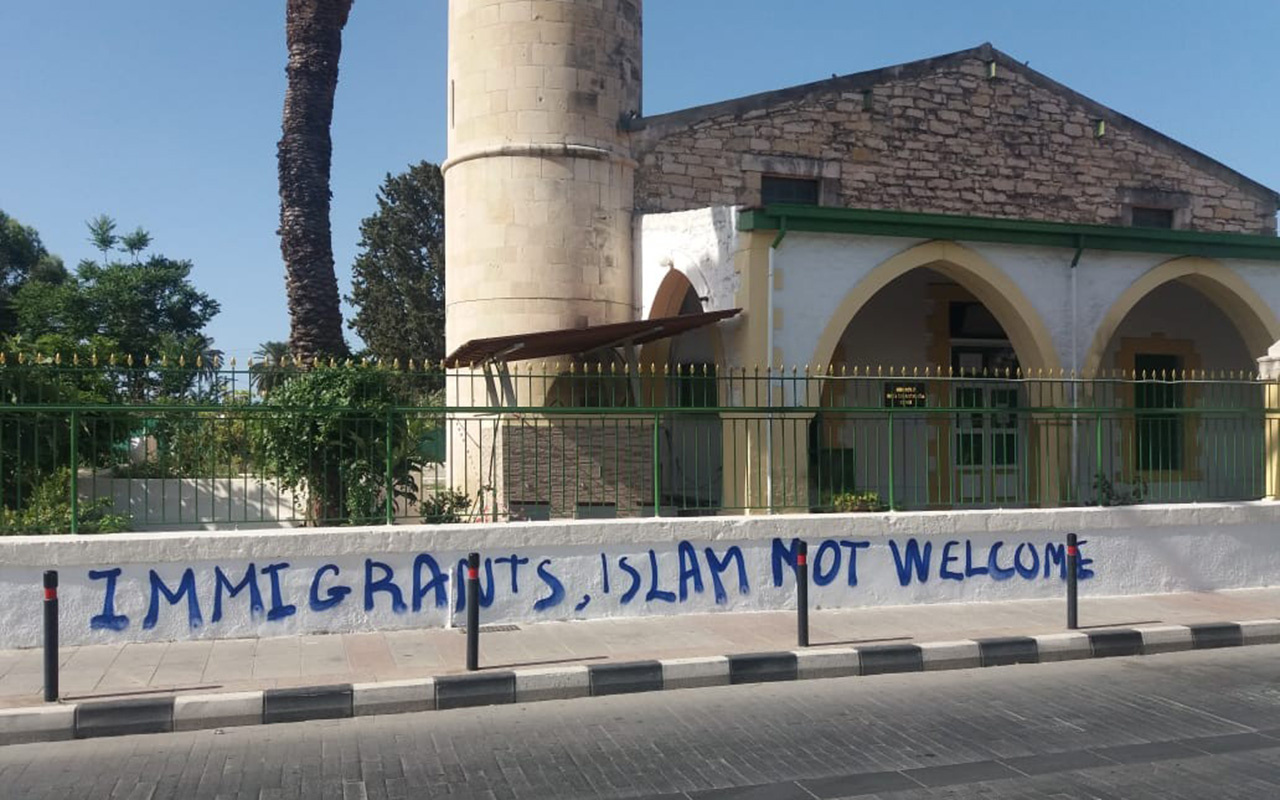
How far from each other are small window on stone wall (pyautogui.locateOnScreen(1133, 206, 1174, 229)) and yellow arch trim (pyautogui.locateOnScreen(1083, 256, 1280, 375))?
3869 mm

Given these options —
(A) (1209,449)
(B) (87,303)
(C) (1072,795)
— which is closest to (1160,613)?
(A) (1209,449)

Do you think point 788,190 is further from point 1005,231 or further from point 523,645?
point 523,645

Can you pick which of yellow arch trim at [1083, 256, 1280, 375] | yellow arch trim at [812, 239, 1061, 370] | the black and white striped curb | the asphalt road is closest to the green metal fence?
yellow arch trim at [812, 239, 1061, 370]

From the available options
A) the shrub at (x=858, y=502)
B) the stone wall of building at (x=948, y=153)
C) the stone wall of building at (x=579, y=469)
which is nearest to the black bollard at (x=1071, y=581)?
the shrub at (x=858, y=502)

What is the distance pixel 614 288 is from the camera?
15.4m

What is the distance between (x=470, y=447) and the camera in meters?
13.6

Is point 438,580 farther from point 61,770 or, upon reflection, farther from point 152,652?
point 61,770

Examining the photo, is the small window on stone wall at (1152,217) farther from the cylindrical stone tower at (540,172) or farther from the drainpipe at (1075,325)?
the cylindrical stone tower at (540,172)

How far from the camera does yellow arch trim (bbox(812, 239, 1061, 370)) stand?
13.0 m

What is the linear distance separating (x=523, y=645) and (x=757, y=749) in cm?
277

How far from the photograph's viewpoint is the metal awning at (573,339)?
40.6ft

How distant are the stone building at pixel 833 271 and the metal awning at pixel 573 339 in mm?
70

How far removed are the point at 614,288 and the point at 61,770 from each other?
1034 cm

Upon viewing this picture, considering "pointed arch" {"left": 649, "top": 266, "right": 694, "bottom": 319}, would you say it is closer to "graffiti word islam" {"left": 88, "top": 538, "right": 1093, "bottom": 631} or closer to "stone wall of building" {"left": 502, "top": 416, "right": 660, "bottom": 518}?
"stone wall of building" {"left": 502, "top": 416, "right": 660, "bottom": 518}
